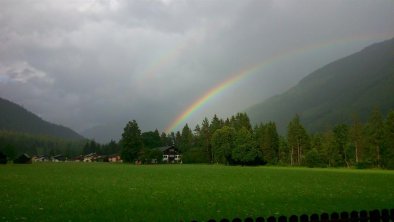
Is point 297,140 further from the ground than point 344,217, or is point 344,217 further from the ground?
point 297,140

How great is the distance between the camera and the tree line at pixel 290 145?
341ft

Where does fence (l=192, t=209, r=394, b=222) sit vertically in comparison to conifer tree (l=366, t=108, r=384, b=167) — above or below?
below

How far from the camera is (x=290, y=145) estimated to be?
137750 mm

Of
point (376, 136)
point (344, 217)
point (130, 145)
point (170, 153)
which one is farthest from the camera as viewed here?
point (170, 153)

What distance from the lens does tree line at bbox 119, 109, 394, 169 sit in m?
104

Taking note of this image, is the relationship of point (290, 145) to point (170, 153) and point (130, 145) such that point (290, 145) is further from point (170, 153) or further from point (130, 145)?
point (170, 153)

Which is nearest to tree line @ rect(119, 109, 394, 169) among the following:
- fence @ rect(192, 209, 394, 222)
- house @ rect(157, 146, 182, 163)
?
house @ rect(157, 146, 182, 163)

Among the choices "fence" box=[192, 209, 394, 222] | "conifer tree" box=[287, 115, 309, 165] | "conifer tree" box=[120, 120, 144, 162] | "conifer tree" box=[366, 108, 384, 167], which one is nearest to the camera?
"fence" box=[192, 209, 394, 222]

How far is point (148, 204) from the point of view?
1986 centimetres

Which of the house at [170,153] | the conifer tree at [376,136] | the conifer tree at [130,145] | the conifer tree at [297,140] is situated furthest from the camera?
the house at [170,153]

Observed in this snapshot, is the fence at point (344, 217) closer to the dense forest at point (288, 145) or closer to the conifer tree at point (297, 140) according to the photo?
the dense forest at point (288, 145)

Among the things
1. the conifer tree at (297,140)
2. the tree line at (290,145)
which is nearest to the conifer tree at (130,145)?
the tree line at (290,145)

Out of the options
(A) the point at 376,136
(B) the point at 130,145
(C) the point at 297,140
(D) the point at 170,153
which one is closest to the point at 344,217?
(A) the point at 376,136

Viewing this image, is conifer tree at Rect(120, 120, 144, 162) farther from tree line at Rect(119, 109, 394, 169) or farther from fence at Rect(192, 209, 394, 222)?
fence at Rect(192, 209, 394, 222)
